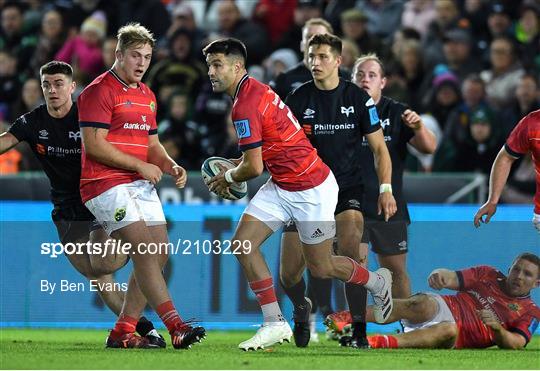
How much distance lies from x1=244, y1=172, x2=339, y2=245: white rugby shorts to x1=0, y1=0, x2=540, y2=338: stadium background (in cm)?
83

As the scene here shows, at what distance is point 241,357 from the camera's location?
9.21m

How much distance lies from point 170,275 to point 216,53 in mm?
1895

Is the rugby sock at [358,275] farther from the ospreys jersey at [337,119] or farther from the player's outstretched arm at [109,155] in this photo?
the player's outstretched arm at [109,155]

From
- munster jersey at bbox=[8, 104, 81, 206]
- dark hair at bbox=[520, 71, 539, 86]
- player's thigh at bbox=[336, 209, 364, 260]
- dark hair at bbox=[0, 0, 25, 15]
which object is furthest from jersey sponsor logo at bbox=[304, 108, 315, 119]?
dark hair at bbox=[0, 0, 25, 15]

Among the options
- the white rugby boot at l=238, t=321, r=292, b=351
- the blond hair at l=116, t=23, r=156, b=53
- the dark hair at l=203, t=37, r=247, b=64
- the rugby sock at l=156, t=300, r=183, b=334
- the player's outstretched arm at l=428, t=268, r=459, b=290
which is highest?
the blond hair at l=116, t=23, r=156, b=53

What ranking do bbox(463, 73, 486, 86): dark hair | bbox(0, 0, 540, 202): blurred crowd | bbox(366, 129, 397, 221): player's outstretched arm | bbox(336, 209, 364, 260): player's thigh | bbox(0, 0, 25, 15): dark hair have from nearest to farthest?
bbox(366, 129, 397, 221): player's outstretched arm < bbox(336, 209, 364, 260): player's thigh < bbox(0, 0, 540, 202): blurred crowd < bbox(463, 73, 486, 86): dark hair < bbox(0, 0, 25, 15): dark hair

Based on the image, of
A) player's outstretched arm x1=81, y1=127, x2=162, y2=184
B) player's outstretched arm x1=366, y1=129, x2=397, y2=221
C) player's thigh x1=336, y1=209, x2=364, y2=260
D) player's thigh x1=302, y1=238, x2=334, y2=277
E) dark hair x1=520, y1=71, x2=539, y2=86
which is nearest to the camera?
player's outstretched arm x1=81, y1=127, x2=162, y2=184

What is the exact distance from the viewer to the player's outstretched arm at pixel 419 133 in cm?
1078

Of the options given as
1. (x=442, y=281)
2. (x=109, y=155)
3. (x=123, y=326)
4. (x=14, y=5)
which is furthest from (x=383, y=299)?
(x=14, y=5)

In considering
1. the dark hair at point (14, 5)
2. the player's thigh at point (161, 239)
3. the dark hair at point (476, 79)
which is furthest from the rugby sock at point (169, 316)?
the dark hair at point (14, 5)

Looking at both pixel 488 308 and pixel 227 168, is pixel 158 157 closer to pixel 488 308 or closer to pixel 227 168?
Result: pixel 227 168

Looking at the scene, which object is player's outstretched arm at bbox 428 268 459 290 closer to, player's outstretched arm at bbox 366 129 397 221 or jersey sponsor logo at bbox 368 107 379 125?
player's outstretched arm at bbox 366 129 397 221

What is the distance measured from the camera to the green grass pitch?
28.2ft

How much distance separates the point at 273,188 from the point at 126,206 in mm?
1098
